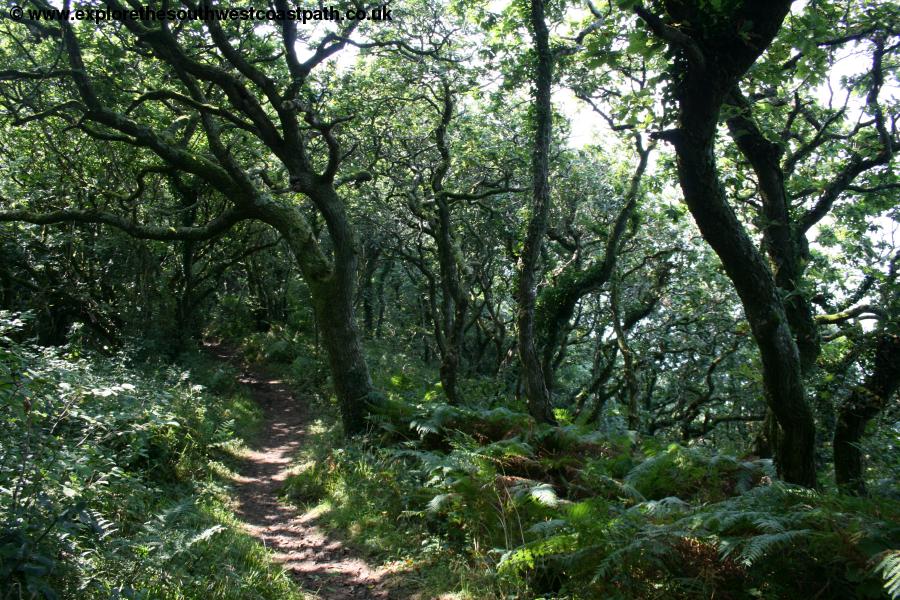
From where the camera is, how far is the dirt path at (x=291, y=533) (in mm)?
5606

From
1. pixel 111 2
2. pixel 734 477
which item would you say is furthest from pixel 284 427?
pixel 734 477

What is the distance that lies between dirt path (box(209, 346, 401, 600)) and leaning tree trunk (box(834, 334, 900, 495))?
208 inches

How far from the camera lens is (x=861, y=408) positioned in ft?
21.4

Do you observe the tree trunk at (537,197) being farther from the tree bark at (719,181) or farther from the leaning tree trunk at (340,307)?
the tree bark at (719,181)

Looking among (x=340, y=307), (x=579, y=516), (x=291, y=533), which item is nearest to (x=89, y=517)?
(x=579, y=516)

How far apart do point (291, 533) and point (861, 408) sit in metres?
6.83

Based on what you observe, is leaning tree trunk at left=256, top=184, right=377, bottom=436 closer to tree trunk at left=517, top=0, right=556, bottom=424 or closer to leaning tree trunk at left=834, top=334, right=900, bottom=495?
tree trunk at left=517, top=0, right=556, bottom=424

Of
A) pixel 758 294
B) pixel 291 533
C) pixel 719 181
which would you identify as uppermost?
pixel 719 181

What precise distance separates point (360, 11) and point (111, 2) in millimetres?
3560

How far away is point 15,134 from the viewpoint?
13406 mm

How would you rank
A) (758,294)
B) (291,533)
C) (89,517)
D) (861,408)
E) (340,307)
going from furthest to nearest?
(340,307) → (291,533) → (861,408) → (758,294) → (89,517)

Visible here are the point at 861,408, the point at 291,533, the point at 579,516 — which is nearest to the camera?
the point at 579,516

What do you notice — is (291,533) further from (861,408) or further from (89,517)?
(861,408)

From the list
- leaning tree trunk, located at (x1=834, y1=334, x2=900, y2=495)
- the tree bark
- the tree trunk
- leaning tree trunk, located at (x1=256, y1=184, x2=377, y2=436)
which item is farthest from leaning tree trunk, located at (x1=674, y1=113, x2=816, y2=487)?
leaning tree trunk, located at (x1=256, y1=184, x2=377, y2=436)
